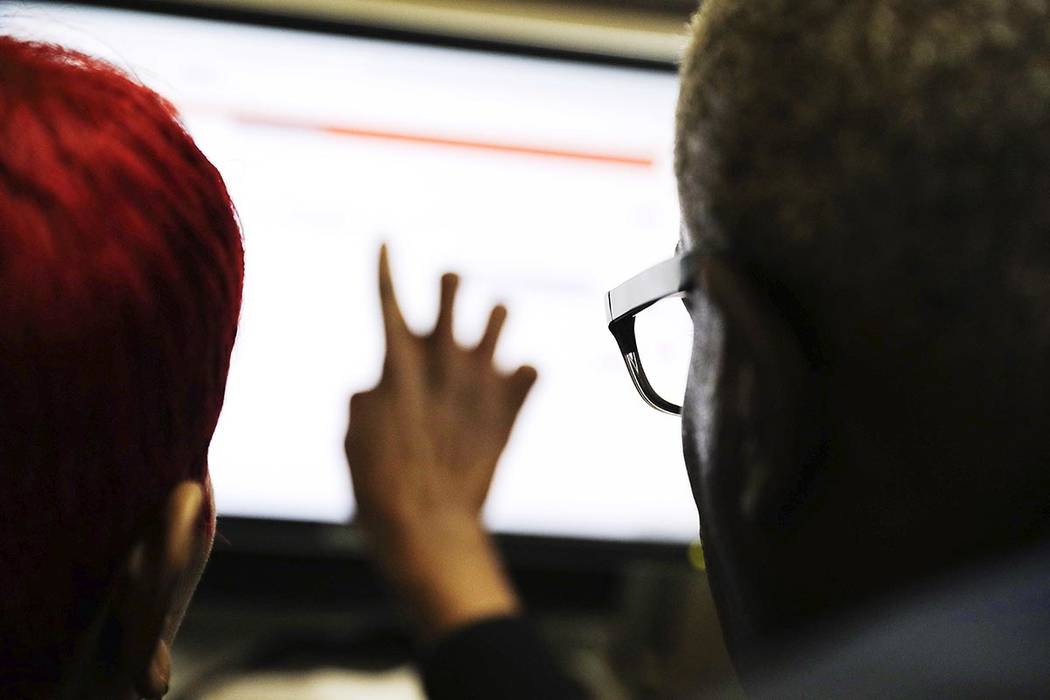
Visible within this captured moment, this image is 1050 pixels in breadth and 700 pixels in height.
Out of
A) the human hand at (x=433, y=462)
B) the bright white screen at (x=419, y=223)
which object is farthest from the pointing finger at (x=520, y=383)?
the bright white screen at (x=419, y=223)

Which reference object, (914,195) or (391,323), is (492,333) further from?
(914,195)

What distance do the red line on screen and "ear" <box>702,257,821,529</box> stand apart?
1.61 feet

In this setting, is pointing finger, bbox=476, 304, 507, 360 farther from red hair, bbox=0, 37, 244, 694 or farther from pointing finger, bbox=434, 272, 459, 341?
red hair, bbox=0, 37, 244, 694

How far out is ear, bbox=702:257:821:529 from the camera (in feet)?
1.23

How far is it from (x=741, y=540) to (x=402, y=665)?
52 cm

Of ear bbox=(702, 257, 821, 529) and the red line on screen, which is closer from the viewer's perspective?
ear bbox=(702, 257, 821, 529)

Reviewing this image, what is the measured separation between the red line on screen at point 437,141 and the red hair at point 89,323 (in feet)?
1.44

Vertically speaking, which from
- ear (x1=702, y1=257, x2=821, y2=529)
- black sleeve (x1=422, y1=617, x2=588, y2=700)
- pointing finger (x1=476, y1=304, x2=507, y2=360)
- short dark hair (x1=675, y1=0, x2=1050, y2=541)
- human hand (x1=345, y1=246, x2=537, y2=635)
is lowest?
black sleeve (x1=422, y1=617, x2=588, y2=700)

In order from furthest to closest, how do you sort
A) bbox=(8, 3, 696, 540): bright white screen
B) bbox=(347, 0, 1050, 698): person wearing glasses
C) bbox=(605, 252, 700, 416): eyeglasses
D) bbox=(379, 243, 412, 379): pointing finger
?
bbox=(8, 3, 696, 540): bright white screen, bbox=(379, 243, 412, 379): pointing finger, bbox=(605, 252, 700, 416): eyeglasses, bbox=(347, 0, 1050, 698): person wearing glasses

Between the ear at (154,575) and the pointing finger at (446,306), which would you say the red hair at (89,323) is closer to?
the ear at (154,575)

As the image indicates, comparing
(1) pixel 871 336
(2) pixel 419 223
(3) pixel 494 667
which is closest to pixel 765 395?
(1) pixel 871 336

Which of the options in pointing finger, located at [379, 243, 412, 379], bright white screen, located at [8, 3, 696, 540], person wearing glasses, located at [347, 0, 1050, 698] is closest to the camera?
person wearing glasses, located at [347, 0, 1050, 698]

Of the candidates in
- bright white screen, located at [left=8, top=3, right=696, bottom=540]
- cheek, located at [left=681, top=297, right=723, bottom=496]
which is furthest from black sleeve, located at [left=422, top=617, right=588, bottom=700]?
bright white screen, located at [left=8, top=3, right=696, bottom=540]

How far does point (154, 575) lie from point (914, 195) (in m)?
0.30
